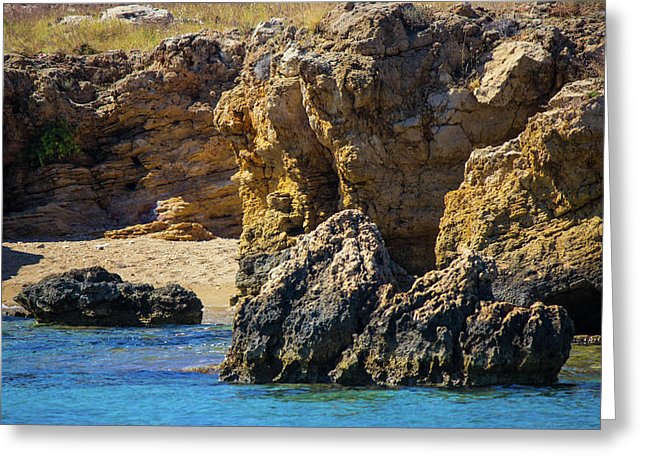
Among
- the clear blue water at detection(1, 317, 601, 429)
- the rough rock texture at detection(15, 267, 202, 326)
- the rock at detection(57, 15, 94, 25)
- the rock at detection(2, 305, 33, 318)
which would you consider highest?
the rock at detection(57, 15, 94, 25)

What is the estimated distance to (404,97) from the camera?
1020cm

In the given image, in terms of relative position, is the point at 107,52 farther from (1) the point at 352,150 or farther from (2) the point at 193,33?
(1) the point at 352,150

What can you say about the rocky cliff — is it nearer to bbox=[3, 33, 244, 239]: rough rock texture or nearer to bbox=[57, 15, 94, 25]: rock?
bbox=[57, 15, 94, 25]: rock

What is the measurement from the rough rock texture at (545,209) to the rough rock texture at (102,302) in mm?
3002

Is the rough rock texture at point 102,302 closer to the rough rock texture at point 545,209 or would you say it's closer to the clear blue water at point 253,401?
the clear blue water at point 253,401

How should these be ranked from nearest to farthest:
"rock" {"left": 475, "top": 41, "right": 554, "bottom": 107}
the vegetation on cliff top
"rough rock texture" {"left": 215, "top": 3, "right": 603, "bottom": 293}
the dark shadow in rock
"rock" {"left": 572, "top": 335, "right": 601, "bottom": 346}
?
"rock" {"left": 572, "top": 335, "right": 601, "bottom": 346} → the vegetation on cliff top → "rock" {"left": 475, "top": 41, "right": 554, "bottom": 107} → "rough rock texture" {"left": 215, "top": 3, "right": 603, "bottom": 293} → the dark shadow in rock

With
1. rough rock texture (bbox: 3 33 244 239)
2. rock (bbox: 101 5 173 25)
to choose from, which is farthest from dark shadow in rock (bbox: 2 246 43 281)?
rock (bbox: 101 5 173 25)

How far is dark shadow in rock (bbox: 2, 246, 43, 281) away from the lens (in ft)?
39.6

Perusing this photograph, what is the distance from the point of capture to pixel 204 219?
634 inches

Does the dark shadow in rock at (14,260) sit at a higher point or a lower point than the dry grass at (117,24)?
lower

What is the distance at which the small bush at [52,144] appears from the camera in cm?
1593

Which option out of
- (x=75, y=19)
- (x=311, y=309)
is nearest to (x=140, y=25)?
(x=75, y=19)

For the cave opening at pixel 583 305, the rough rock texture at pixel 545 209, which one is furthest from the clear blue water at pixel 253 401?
the rough rock texture at pixel 545 209

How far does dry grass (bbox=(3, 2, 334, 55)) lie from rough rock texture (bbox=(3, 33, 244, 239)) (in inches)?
18.6
